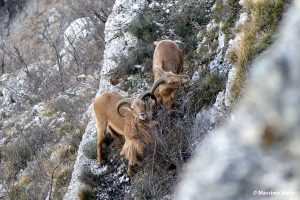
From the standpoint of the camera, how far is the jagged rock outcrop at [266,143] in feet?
6.02

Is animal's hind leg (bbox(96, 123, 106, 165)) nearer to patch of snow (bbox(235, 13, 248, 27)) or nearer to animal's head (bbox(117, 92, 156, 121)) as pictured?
animal's head (bbox(117, 92, 156, 121))

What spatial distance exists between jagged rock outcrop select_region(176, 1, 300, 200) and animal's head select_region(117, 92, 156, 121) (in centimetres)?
589

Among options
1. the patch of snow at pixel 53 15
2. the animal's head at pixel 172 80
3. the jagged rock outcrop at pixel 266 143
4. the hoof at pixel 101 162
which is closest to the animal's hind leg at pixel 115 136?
the hoof at pixel 101 162

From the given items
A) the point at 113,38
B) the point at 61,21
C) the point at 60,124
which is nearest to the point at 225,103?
the point at 113,38

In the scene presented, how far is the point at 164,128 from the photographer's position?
8.00 m

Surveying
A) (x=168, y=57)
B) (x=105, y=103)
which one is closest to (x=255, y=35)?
(x=168, y=57)

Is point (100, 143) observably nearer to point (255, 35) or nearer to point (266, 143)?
point (255, 35)

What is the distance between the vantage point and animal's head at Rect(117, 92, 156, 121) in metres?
7.95

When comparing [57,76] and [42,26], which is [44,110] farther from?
[42,26]

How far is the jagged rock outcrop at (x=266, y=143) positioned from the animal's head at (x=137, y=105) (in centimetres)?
→ 589

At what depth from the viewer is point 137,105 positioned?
8062mm

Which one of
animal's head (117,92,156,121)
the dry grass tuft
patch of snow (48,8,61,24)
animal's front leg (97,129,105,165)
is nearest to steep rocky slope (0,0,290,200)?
the dry grass tuft

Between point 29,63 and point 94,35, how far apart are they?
574 cm

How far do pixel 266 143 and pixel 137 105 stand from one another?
618 cm
